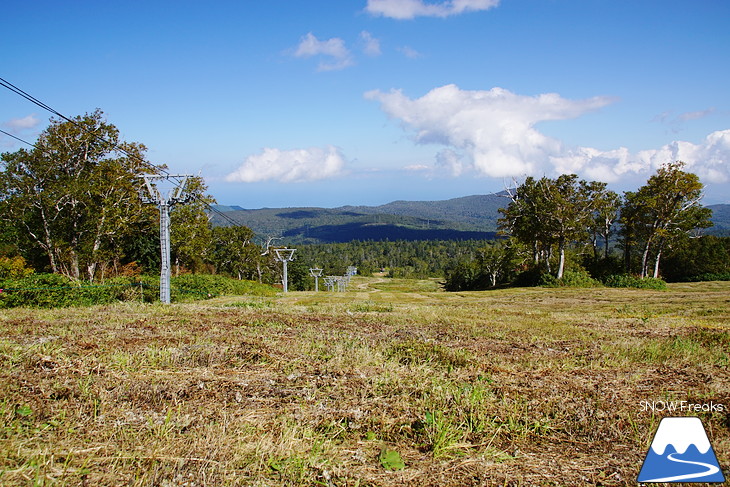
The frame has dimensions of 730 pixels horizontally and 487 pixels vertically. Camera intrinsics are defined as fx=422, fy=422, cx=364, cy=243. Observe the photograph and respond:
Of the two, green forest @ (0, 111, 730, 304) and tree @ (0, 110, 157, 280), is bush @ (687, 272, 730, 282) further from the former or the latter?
tree @ (0, 110, 157, 280)

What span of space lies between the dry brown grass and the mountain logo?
0.15 meters

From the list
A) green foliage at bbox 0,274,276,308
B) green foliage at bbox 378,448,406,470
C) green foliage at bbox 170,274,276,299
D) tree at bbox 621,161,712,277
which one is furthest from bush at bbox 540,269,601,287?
green foliage at bbox 378,448,406,470

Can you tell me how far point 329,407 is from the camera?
17.5 feet

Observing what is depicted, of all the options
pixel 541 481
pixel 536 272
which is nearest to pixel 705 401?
pixel 541 481

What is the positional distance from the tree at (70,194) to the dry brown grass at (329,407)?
30.7 metres

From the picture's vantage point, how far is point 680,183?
41.0m

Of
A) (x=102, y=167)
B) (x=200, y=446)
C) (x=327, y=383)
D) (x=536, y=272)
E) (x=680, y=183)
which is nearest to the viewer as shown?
(x=200, y=446)

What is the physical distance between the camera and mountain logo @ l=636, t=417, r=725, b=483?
392 centimetres

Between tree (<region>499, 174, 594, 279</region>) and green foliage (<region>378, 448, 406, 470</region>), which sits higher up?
tree (<region>499, 174, 594, 279</region>)

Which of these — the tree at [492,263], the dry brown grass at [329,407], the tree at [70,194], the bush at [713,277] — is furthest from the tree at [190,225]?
the bush at [713,277]

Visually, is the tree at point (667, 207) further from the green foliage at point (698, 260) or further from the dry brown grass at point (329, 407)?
the dry brown grass at point (329, 407)

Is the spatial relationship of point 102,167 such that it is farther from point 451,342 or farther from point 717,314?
point 717,314

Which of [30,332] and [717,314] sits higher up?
[30,332]

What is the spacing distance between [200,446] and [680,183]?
49599mm
